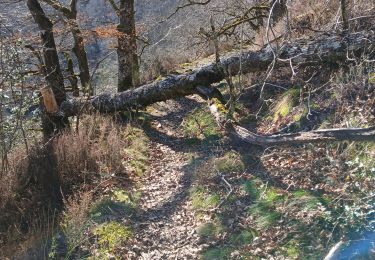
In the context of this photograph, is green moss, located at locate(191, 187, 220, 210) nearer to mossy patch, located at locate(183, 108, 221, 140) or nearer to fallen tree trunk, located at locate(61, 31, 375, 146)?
fallen tree trunk, located at locate(61, 31, 375, 146)

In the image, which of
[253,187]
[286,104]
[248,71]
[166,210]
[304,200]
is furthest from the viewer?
[248,71]

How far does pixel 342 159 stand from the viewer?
5.14m

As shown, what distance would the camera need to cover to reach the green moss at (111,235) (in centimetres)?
489

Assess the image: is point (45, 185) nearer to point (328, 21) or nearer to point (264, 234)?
point (264, 234)

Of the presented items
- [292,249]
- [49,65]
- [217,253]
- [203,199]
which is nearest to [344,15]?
[203,199]

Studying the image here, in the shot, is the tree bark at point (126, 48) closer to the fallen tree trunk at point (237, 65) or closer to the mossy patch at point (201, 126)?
the fallen tree trunk at point (237, 65)

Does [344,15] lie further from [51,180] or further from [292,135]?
[51,180]

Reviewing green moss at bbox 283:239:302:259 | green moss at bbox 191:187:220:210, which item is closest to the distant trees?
green moss at bbox 191:187:220:210

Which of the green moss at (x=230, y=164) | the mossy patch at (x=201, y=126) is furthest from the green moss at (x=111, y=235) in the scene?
the mossy patch at (x=201, y=126)

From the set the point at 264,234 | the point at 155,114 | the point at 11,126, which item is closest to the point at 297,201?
the point at 264,234

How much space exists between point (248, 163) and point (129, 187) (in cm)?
183

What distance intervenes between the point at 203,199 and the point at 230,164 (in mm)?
784

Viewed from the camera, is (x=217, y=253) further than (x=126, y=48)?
No

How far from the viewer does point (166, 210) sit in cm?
596
